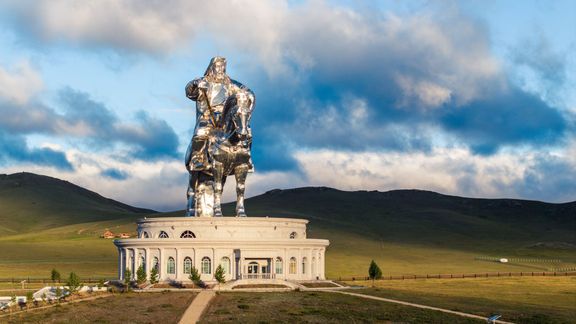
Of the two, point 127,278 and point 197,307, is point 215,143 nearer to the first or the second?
point 127,278

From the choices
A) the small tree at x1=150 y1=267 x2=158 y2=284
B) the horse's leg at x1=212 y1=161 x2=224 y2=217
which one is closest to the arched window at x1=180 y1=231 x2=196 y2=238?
the horse's leg at x1=212 y1=161 x2=224 y2=217

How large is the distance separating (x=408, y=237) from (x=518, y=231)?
33.8 m

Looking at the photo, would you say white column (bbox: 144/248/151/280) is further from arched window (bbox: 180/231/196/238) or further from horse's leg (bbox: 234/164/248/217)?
horse's leg (bbox: 234/164/248/217)

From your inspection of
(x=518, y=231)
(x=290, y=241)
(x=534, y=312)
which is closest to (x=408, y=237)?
(x=518, y=231)

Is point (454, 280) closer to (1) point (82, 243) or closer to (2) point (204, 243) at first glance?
(2) point (204, 243)

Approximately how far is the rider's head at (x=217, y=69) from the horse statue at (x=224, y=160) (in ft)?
8.84

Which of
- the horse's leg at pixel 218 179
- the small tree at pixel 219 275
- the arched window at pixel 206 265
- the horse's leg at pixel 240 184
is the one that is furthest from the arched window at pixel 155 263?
the horse's leg at pixel 240 184

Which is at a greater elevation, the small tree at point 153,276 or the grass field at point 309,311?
the small tree at point 153,276

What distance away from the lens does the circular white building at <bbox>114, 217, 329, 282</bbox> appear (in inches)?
2719

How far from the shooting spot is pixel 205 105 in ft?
240

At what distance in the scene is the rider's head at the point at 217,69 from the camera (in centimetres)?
7394

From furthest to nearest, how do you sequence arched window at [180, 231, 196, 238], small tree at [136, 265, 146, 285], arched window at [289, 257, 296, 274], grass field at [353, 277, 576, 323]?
arched window at [289, 257, 296, 274] → arched window at [180, 231, 196, 238] → small tree at [136, 265, 146, 285] → grass field at [353, 277, 576, 323]

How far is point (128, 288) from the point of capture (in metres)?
65.8

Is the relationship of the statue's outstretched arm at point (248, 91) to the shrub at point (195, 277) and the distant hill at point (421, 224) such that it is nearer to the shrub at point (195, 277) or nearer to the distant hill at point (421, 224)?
the shrub at point (195, 277)
